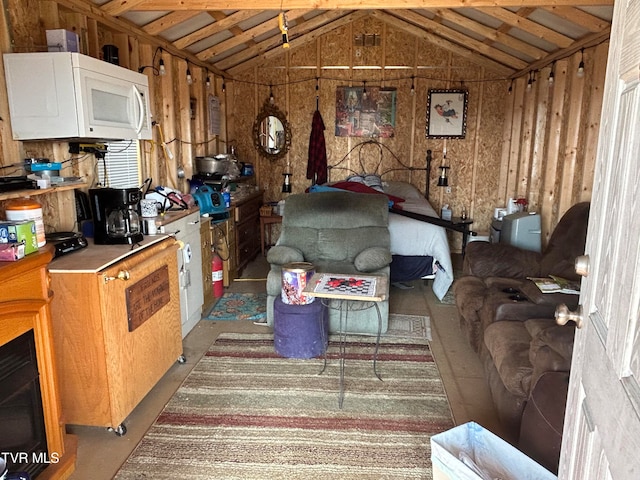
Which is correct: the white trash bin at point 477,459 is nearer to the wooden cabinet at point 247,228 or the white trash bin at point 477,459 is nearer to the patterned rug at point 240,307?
the patterned rug at point 240,307

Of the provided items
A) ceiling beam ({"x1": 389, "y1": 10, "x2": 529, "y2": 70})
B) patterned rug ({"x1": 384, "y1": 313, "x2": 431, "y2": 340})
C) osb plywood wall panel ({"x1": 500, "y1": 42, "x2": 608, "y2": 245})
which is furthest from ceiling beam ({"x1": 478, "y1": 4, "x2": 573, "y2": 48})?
patterned rug ({"x1": 384, "y1": 313, "x2": 431, "y2": 340})

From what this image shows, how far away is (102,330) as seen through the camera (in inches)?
91.7

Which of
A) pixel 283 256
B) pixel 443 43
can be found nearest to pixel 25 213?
pixel 283 256

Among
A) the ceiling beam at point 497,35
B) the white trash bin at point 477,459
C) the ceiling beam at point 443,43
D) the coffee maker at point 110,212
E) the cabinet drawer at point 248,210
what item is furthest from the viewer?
the ceiling beam at point 443,43

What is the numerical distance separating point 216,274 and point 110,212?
196 cm

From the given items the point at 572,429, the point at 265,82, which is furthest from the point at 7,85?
the point at 265,82

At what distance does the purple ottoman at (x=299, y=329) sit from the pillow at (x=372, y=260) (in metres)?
0.61

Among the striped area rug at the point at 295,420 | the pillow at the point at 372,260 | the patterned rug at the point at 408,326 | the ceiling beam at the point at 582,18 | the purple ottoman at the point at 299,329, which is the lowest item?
the striped area rug at the point at 295,420

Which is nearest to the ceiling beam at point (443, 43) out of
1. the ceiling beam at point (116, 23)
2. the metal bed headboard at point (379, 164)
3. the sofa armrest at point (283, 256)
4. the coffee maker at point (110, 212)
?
the metal bed headboard at point (379, 164)

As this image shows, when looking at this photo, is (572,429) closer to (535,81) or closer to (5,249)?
(5,249)

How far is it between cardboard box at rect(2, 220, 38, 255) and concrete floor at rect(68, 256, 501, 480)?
1119 millimetres

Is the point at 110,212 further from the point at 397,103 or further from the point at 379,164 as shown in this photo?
the point at 397,103

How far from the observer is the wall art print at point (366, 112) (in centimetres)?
672

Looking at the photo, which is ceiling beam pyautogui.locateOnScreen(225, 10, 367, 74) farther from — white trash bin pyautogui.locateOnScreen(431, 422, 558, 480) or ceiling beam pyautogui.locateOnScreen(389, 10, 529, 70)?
white trash bin pyautogui.locateOnScreen(431, 422, 558, 480)
